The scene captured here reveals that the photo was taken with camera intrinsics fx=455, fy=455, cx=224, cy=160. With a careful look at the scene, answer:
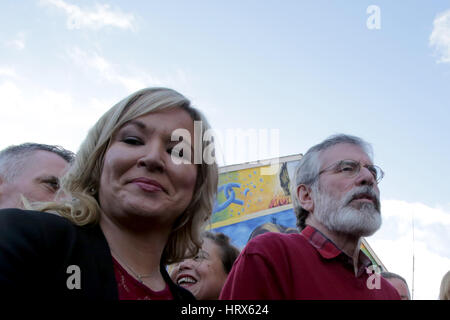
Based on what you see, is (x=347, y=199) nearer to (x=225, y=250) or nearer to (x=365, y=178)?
(x=365, y=178)

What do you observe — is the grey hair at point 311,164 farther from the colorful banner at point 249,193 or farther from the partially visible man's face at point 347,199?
the colorful banner at point 249,193

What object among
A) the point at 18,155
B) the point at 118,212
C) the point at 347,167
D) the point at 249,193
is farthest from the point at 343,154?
the point at 249,193

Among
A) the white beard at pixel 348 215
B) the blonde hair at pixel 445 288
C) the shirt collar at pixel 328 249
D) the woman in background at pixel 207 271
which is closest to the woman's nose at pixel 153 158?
the shirt collar at pixel 328 249

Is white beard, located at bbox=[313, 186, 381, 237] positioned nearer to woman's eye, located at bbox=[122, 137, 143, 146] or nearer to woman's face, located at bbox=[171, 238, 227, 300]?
woman's eye, located at bbox=[122, 137, 143, 146]

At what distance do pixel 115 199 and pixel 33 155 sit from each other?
1.50 metres

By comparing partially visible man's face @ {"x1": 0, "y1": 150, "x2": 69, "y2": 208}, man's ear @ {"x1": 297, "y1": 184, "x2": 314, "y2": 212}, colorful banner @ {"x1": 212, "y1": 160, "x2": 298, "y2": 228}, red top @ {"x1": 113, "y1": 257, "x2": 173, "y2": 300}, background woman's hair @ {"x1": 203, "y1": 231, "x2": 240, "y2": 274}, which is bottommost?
colorful banner @ {"x1": 212, "y1": 160, "x2": 298, "y2": 228}

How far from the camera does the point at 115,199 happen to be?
1.56m

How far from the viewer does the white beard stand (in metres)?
2.25

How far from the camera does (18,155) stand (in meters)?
2.85

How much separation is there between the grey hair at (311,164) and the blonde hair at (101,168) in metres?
0.77

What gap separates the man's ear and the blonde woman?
87 centimetres

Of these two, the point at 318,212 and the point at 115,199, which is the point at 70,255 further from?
the point at 318,212

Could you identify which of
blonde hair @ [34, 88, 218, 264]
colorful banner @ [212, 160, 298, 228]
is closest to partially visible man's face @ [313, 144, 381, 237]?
blonde hair @ [34, 88, 218, 264]
